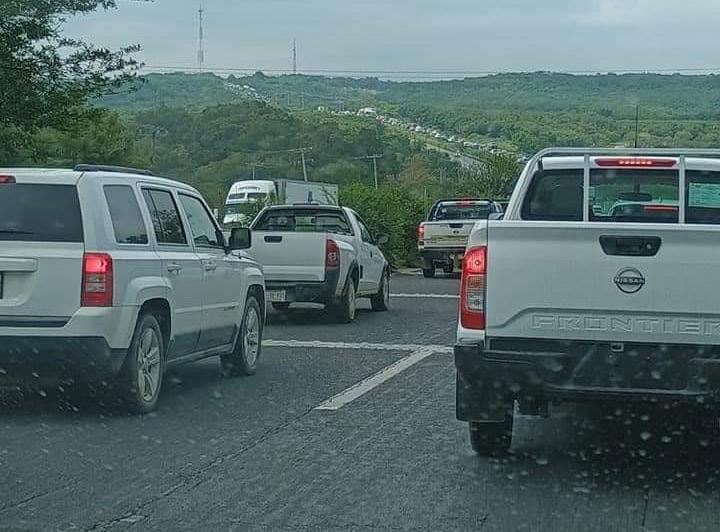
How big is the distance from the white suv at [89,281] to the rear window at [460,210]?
18909 millimetres

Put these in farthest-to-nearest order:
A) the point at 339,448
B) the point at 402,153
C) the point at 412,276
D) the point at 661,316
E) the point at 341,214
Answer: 1. the point at 402,153
2. the point at 412,276
3. the point at 341,214
4. the point at 339,448
5. the point at 661,316

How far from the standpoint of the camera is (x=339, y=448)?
786 centimetres

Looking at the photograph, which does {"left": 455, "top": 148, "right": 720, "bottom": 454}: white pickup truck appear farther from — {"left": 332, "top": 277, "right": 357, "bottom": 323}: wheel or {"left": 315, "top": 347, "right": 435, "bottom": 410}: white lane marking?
{"left": 332, "top": 277, "right": 357, "bottom": 323}: wheel

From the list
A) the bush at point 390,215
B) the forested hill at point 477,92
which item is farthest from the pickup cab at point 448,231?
the forested hill at point 477,92

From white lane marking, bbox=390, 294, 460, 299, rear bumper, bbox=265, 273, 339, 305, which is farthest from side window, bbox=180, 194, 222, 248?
white lane marking, bbox=390, 294, 460, 299

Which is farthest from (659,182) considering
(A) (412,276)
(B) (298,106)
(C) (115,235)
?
(B) (298,106)

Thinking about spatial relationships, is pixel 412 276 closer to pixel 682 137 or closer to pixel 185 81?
pixel 682 137

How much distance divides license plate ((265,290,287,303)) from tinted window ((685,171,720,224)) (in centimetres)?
771

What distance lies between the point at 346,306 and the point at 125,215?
7.58 metres

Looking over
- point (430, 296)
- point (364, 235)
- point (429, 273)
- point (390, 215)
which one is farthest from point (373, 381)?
point (390, 215)

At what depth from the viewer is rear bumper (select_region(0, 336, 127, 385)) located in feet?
27.4

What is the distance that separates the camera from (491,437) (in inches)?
291

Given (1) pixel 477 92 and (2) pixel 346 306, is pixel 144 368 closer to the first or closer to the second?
(2) pixel 346 306

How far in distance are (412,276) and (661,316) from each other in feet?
74.1
